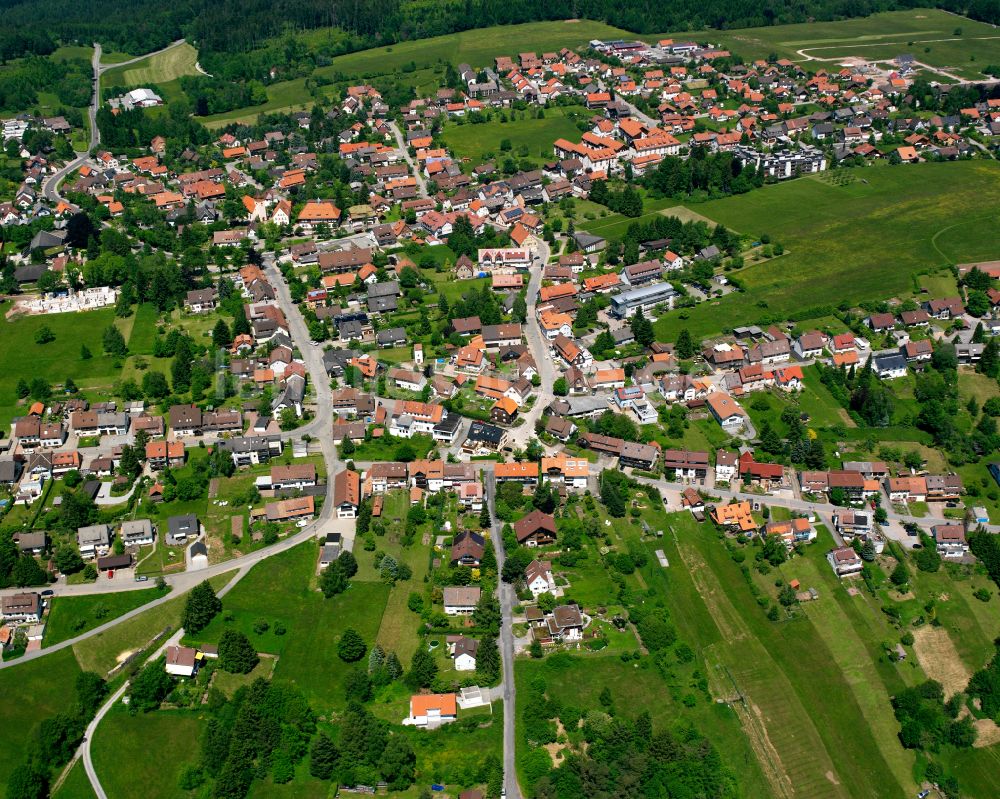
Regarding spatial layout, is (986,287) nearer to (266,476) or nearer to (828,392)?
(828,392)

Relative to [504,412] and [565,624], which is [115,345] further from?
[565,624]

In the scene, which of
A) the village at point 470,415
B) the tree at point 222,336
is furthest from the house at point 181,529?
the tree at point 222,336

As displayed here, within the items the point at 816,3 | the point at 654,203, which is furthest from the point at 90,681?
the point at 816,3

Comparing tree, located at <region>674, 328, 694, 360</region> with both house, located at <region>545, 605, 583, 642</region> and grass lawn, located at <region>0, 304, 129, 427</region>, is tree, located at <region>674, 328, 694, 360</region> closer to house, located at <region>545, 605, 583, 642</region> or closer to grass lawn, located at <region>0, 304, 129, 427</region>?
house, located at <region>545, 605, 583, 642</region>

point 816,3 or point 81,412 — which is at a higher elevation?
point 816,3

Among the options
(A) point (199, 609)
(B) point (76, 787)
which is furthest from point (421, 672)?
(B) point (76, 787)
